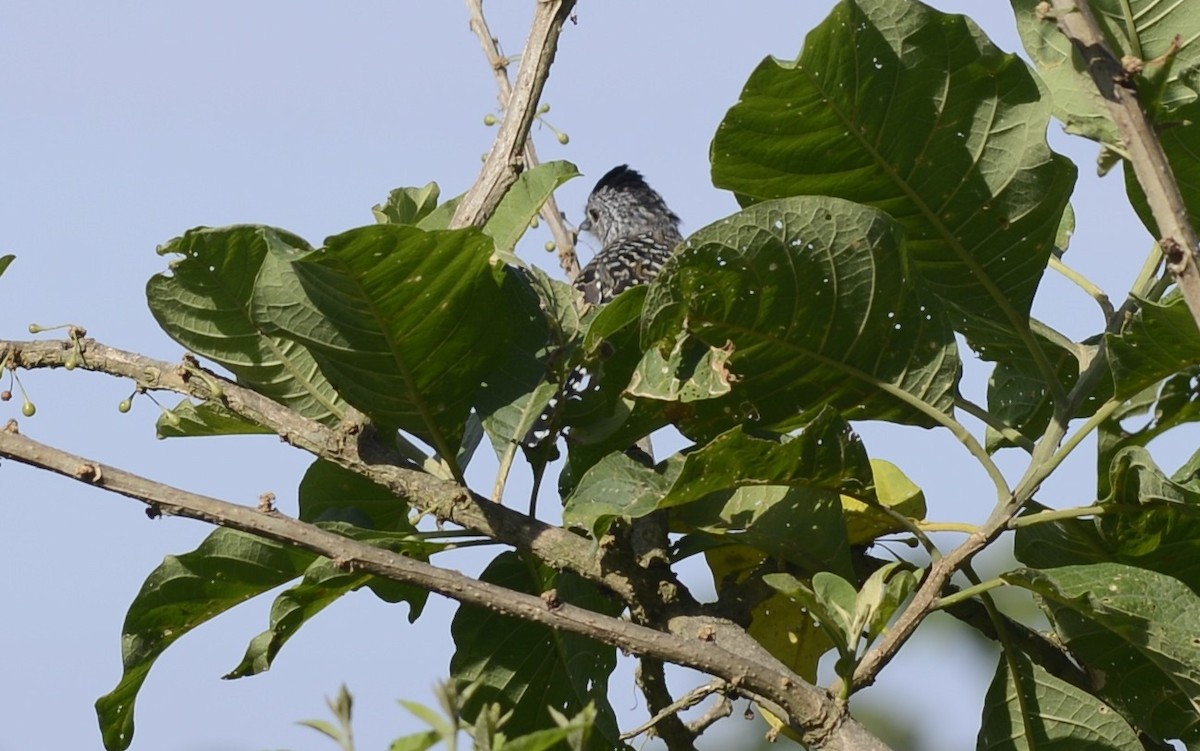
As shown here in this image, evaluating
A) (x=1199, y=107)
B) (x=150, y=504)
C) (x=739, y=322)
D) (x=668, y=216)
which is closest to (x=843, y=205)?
(x=739, y=322)

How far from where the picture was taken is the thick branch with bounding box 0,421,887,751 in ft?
6.22

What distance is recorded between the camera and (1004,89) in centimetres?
231

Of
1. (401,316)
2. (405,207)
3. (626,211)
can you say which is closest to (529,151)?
(405,207)

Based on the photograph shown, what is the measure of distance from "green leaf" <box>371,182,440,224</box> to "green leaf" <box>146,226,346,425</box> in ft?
1.28

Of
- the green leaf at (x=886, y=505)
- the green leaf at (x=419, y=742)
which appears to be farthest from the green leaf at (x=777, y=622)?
the green leaf at (x=419, y=742)

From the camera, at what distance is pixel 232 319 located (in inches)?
97.0

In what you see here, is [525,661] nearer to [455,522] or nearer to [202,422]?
[455,522]

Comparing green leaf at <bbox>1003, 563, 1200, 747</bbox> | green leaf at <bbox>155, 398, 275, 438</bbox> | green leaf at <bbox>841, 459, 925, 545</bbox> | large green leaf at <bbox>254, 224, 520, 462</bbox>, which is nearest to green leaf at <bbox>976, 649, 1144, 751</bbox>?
green leaf at <bbox>1003, 563, 1200, 747</bbox>

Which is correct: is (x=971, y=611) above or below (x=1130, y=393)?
below

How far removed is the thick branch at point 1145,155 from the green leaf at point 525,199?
1.08m

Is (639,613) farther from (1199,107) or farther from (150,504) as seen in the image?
(1199,107)

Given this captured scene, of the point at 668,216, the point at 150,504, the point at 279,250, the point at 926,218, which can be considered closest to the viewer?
the point at 150,504

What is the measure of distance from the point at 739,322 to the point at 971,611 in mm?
681

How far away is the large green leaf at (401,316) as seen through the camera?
2.16 metres
